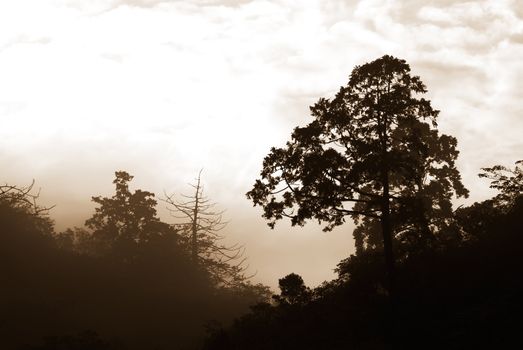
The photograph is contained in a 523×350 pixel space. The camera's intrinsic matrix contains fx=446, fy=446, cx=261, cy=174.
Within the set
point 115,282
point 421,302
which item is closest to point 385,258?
point 421,302

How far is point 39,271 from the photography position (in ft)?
111

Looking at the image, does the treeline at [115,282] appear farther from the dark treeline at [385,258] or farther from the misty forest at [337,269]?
the dark treeline at [385,258]

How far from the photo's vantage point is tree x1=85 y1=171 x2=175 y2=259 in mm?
41844

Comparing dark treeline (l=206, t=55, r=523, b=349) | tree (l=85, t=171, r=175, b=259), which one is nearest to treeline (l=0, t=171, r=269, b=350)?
tree (l=85, t=171, r=175, b=259)

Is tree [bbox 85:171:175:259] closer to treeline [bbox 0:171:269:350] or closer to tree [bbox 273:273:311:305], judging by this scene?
treeline [bbox 0:171:269:350]

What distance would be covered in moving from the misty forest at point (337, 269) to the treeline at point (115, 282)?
0.13 m

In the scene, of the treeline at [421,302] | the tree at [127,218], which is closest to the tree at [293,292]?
the treeline at [421,302]

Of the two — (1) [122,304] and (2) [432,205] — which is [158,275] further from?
(2) [432,205]

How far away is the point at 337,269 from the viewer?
26.9m

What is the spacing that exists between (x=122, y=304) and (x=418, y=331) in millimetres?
25604

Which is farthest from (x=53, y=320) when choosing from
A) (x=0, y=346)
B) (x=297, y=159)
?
(x=297, y=159)

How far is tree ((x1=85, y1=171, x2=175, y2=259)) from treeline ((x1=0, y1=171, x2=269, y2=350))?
95 mm

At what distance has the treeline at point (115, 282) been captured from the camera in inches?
1126

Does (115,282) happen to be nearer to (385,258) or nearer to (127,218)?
(127,218)
